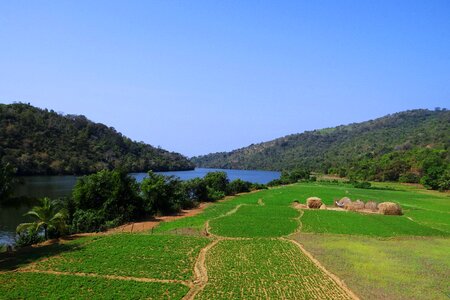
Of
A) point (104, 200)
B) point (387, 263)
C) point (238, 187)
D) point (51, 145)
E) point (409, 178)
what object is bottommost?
point (387, 263)

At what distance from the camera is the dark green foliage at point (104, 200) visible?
4350 cm

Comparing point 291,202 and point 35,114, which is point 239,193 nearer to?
point 291,202

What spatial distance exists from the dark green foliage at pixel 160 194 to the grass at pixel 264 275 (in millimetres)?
24909

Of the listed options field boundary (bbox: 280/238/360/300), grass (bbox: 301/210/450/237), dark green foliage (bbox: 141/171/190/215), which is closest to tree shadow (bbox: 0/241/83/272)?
field boundary (bbox: 280/238/360/300)

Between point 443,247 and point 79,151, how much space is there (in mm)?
146570

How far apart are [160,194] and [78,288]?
35165mm

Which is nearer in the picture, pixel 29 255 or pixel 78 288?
pixel 78 288

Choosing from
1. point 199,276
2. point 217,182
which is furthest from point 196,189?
point 199,276

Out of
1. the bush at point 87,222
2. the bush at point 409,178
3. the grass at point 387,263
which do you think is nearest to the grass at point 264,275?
the grass at point 387,263

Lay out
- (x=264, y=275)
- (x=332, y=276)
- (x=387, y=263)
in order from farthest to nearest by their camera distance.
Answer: (x=387, y=263), (x=332, y=276), (x=264, y=275)

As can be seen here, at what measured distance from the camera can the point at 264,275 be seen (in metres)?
23.7

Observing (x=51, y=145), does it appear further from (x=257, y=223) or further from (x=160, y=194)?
(x=257, y=223)

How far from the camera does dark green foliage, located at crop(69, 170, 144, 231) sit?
143 feet

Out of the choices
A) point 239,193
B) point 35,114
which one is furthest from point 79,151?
point 239,193
